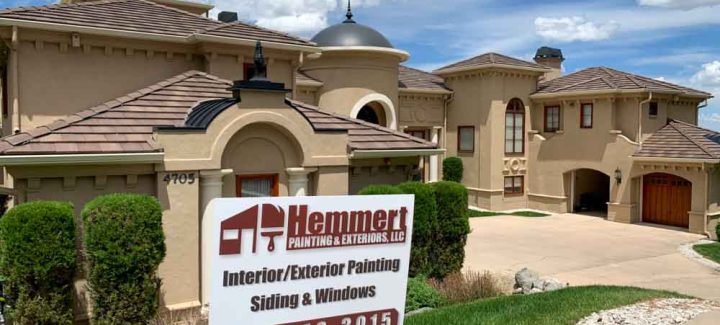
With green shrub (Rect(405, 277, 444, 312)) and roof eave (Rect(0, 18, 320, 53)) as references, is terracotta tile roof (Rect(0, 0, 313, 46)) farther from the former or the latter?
green shrub (Rect(405, 277, 444, 312))

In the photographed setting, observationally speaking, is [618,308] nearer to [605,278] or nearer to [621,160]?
[605,278]

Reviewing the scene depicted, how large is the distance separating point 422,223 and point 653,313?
4572mm

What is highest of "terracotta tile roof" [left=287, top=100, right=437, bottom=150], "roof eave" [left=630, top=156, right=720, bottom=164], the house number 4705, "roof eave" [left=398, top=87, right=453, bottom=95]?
"roof eave" [left=398, top=87, right=453, bottom=95]

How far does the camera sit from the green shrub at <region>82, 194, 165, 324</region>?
8.38 m

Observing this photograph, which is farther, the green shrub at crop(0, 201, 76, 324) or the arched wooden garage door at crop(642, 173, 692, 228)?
the arched wooden garage door at crop(642, 173, 692, 228)

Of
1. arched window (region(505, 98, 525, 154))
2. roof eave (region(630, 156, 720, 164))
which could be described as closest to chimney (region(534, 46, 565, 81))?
arched window (region(505, 98, 525, 154))

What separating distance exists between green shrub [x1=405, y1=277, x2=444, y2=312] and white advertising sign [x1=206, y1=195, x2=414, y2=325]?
493 cm

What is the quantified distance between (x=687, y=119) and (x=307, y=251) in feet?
A: 88.5

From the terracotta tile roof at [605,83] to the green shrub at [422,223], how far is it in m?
16.0

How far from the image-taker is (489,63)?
84.8ft

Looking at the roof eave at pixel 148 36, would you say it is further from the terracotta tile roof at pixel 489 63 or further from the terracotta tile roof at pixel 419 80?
the terracotta tile roof at pixel 489 63

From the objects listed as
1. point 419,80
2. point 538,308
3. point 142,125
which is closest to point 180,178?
point 142,125

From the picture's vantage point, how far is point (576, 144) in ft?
85.0

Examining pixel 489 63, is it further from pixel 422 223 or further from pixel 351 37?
pixel 422 223
